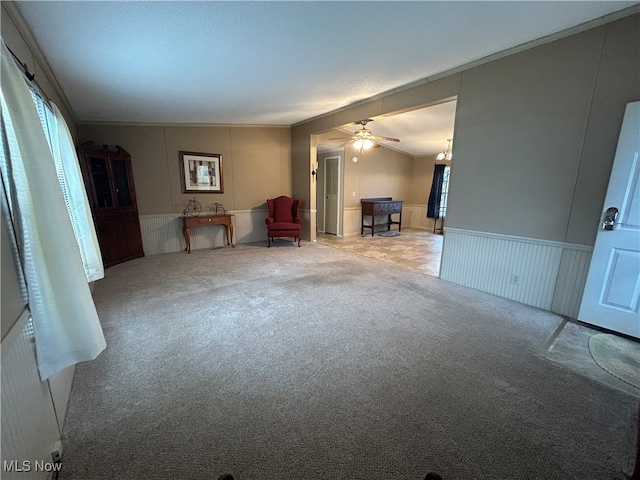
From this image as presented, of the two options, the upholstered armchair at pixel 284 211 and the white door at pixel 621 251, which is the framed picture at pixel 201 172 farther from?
the white door at pixel 621 251

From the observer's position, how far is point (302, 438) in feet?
4.48

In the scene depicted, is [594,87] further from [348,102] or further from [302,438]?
[302,438]

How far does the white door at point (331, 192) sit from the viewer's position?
6.91 meters

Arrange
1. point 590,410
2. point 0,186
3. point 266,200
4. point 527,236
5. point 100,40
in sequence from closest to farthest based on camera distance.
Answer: point 0,186, point 590,410, point 100,40, point 527,236, point 266,200

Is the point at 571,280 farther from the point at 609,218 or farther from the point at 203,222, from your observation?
the point at 203,222

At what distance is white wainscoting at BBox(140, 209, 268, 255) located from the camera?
16.4ft

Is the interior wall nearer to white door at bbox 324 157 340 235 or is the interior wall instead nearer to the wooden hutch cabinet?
white door at bbox 324 157 340 235

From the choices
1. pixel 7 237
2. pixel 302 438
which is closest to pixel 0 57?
pixel 7 237

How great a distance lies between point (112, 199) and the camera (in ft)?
13.8

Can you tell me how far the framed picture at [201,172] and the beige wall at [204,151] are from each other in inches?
3.4

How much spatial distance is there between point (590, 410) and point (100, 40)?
13.8 feet

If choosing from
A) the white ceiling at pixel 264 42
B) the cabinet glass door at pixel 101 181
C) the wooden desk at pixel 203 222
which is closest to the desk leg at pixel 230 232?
the wooden desk at pixel 203 222

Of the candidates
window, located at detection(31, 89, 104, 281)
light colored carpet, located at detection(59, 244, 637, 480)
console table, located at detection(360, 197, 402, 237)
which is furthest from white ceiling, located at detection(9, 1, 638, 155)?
console table, located at detection(360, 197, 402, 237)

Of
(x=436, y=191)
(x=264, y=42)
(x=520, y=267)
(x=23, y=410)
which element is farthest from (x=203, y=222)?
(x=436, y=191)
